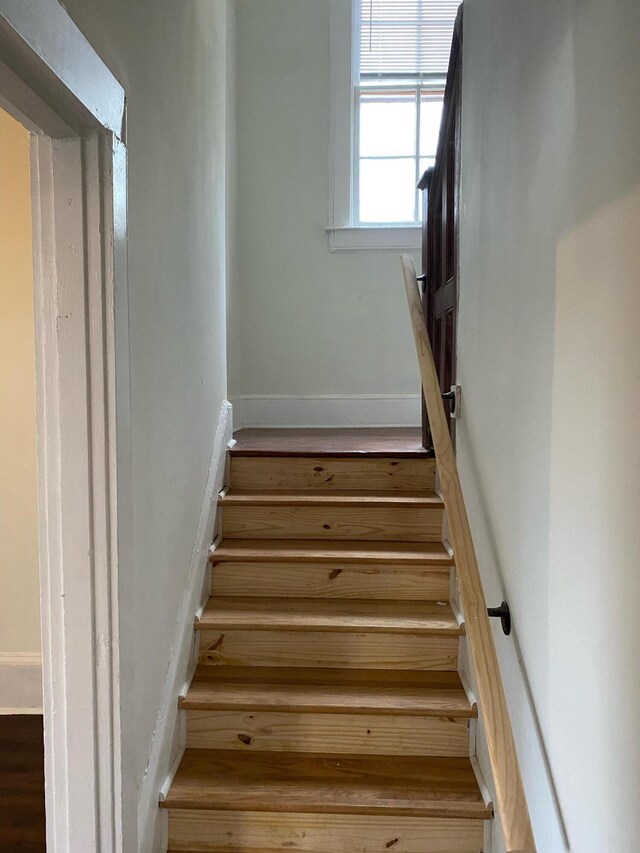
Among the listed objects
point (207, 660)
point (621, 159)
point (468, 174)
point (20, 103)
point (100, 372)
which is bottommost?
point (207, 660)

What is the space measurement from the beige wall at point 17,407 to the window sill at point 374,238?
2.05 m

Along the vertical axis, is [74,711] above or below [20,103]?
below

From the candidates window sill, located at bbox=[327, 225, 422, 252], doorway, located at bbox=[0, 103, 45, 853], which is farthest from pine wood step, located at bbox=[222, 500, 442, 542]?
window sill, located at bbox=[327, 225, 422, 252]

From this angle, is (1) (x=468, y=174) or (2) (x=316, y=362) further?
(2) (x=316, y=362)

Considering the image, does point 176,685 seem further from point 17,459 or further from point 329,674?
point 17,459

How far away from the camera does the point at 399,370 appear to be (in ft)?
13.3

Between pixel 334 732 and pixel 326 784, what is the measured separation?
17cm

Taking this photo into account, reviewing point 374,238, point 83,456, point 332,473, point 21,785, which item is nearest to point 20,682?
point 21,785

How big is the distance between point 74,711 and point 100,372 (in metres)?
0.71

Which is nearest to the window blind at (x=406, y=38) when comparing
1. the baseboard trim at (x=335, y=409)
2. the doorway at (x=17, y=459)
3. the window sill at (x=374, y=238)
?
the window sill at (x=374, y=238)

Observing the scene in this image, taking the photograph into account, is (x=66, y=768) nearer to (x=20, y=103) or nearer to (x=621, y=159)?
(x=20, y=103)

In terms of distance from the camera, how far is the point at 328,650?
2.22m

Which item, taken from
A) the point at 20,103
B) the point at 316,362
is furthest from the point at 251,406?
the point at 20,103

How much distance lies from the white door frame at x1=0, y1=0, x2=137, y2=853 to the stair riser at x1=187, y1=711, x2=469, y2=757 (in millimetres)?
645
